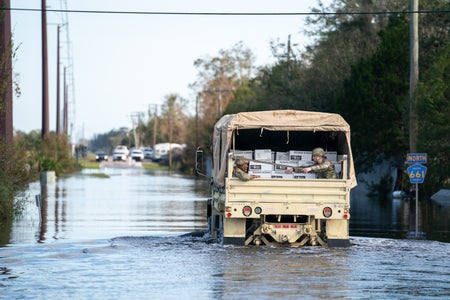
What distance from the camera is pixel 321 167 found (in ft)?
66.0

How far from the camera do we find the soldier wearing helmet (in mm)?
20125

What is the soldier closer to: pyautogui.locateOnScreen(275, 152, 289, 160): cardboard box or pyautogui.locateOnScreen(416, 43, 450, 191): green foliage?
pyautogui.locateOnScreen(275, 152, 289, 160): cardboard box

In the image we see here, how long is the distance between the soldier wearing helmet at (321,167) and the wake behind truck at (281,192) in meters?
0.26

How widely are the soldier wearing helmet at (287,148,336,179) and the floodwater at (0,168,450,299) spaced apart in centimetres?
154

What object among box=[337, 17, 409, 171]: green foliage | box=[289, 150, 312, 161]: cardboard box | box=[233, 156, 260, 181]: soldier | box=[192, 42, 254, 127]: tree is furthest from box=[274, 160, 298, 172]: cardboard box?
box=[192, 42, 254, 127]: tree

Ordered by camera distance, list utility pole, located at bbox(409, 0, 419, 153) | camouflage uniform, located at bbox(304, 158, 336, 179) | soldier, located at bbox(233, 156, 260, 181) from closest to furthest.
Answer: soldier, located at bbox(233, 156, 260, 181), camouflage uniform, located at bbox(304, 158, 336, 179), utility pole, located at bbox(409, 0, 419, 153)

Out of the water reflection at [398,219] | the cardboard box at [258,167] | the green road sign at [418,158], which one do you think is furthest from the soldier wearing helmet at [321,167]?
the green road sign at [418,158]

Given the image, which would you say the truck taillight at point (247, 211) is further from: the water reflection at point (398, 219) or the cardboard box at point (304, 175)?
the water reflection at point (398, 219)

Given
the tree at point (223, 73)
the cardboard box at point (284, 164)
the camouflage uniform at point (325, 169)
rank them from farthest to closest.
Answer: the tree at point (223, 73), the cardboard box at point (284, 164), the camouflage uniform at point (325, 169)

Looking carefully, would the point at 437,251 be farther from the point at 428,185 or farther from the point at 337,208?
the point at 428,185

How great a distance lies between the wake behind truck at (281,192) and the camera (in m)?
19.0

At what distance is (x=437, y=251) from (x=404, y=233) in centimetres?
559

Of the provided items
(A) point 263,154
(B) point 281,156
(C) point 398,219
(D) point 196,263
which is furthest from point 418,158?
(D) point 196,263

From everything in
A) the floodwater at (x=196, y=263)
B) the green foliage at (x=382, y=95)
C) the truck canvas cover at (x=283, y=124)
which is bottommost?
the floodwater at (x=196, y=263)
